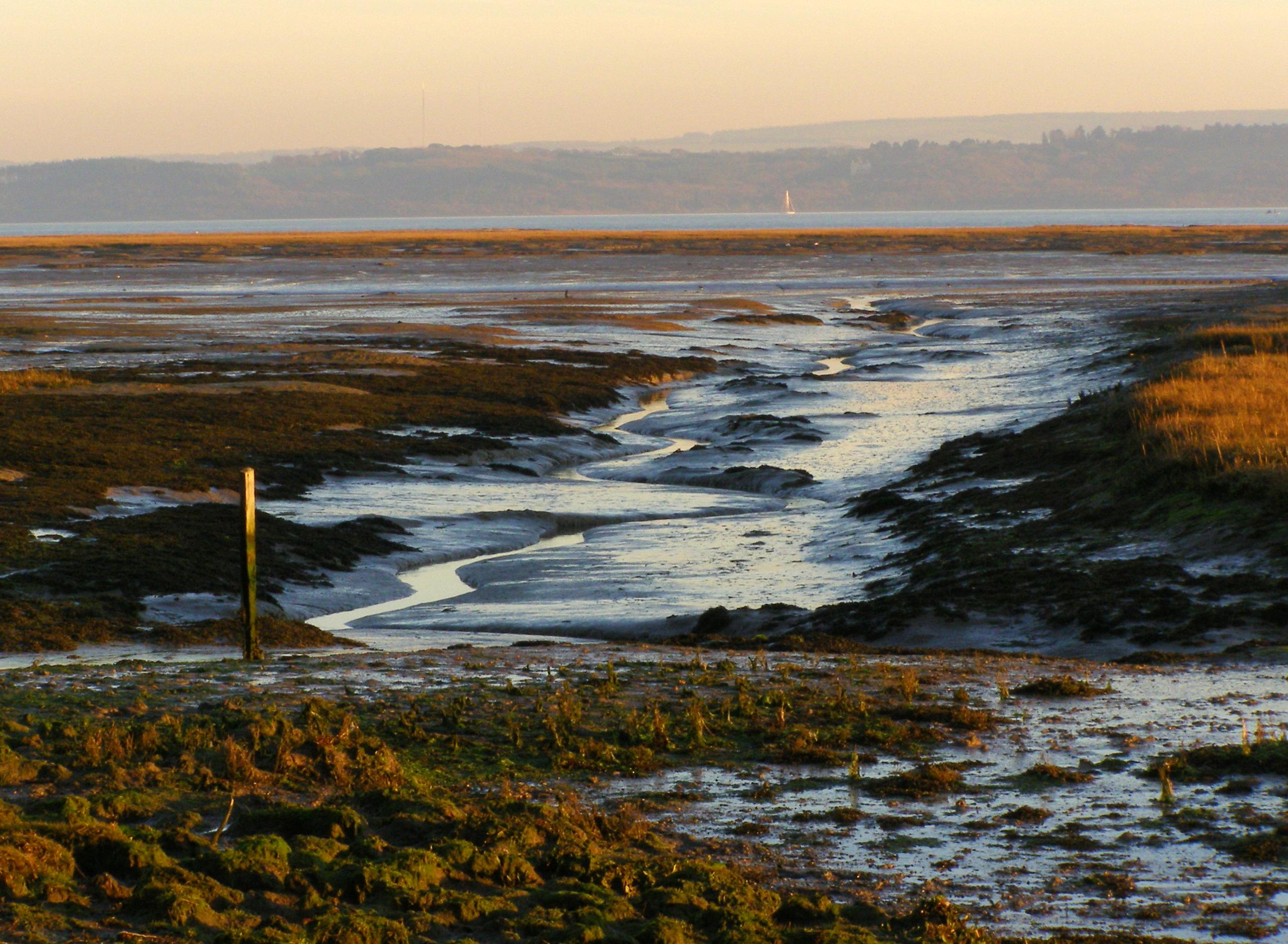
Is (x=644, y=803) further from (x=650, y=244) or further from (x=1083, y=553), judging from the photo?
(x=650, y=244)

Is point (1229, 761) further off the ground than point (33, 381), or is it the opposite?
point (33, 381)

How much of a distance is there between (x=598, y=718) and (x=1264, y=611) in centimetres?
698

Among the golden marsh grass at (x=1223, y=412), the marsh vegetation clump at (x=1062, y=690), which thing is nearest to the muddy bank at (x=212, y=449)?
the marsh vegetation clump at (x=1062, y=690)

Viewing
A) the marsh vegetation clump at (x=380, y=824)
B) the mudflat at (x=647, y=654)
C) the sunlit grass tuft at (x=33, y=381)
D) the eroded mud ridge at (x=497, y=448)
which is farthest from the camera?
the sunlit grass tuft at (x=33, y=381)

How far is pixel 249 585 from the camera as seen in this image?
1391 cm

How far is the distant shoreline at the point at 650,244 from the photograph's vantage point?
12038cm

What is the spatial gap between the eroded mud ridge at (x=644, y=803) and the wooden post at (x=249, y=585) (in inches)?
30.2

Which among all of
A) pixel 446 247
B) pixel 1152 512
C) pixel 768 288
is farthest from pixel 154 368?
pixel 446 247

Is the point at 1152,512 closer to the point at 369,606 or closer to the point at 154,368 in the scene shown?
the point at 369,606

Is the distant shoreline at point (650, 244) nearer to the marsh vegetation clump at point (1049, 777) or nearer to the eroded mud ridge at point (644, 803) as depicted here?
the eroded mud ridge at point (644, 803)

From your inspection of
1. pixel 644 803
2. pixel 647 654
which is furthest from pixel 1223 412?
pixel 644 803

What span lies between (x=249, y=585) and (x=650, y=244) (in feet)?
423

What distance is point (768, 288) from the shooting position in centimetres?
8269

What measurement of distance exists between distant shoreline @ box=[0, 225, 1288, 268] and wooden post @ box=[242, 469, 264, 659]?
4021 inches
